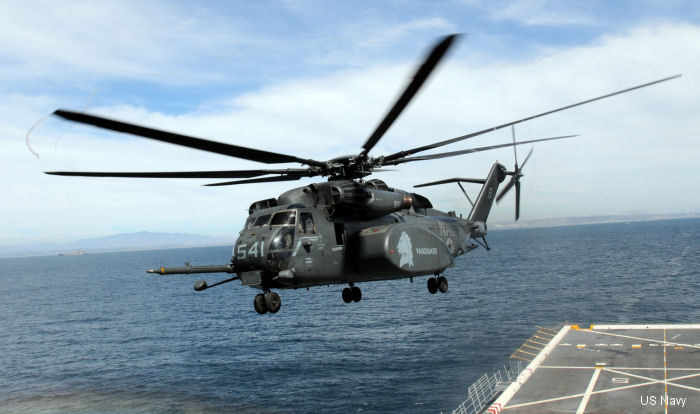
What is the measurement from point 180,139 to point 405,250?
1016 centimetres

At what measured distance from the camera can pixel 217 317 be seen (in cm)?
9669

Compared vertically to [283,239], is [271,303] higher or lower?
lower

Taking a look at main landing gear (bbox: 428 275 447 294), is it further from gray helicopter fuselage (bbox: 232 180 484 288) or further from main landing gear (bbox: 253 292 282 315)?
main landing gear (bbox: 253 292 282 315)

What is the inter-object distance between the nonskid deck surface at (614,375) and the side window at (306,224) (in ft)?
91.8

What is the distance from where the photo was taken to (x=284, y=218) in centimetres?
1631

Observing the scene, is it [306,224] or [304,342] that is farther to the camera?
[304,342]

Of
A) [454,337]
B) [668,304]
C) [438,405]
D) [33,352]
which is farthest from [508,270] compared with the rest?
[33,352]

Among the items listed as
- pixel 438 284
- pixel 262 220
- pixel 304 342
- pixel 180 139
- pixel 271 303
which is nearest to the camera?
pixel 180 139

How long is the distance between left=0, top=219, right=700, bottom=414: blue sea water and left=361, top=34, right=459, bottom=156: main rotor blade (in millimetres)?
42056

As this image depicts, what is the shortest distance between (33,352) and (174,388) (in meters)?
33.9

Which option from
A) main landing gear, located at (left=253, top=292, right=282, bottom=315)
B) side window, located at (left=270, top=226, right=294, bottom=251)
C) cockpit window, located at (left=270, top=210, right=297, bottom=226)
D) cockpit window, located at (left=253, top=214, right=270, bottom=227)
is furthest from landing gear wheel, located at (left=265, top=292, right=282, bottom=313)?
cockpit window, located at (left=253, top=214, right=270, bottom=227)

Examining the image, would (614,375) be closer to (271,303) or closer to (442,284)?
(442,284)

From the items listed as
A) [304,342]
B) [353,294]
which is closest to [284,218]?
[353,294]

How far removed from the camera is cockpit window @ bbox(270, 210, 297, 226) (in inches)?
637
